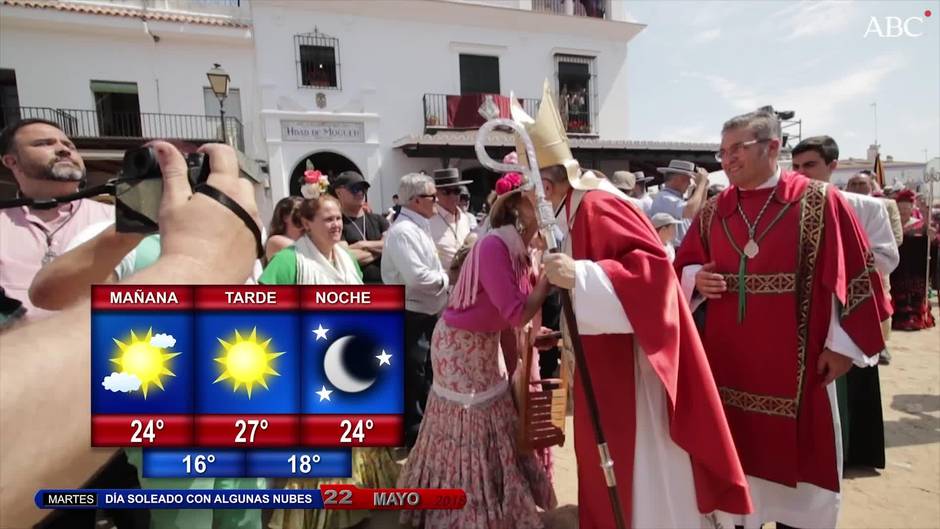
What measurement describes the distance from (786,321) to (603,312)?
1.02 metres

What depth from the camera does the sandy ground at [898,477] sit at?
2545 mm

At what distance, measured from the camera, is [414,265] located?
3.15 m

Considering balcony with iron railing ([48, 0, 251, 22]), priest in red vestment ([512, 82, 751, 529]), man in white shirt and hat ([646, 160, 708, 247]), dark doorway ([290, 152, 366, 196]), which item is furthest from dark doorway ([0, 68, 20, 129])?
priest in red vestment ([512, 82, 751, 529])

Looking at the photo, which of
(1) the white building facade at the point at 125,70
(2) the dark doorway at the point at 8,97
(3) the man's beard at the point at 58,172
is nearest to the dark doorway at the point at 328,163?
(1) the white building facade at the point at 125,70

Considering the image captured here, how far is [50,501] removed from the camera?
0.81 m

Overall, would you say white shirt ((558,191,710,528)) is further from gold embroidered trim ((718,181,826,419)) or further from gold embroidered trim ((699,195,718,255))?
gold embroidered trim ((699,195,718,255))

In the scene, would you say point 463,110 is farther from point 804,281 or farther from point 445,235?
point 804,281

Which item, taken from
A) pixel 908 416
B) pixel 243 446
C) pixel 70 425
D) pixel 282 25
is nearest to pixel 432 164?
pixel 282 25

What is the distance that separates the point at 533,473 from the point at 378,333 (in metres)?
1.33

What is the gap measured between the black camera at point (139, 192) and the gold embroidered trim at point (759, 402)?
230 centimetres

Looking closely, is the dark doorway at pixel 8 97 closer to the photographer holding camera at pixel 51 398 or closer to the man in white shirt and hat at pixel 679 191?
the man in white shirt and hat at pixel 679 191

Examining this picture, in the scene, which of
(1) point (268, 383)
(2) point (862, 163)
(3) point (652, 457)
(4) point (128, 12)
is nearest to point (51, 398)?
(1) point (268, 383)

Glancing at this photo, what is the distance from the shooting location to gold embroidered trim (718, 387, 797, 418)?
2.05 metres

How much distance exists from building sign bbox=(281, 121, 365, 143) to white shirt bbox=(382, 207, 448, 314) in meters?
10.5
